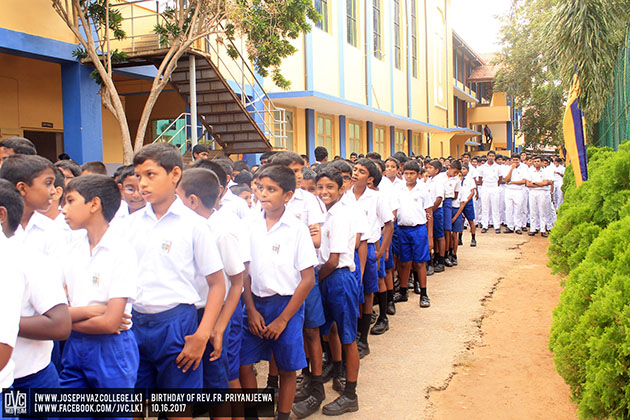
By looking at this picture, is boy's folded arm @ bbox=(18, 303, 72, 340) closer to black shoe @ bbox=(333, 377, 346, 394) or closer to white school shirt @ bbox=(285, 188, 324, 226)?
white school shirt @ bbox=(285, 188, 324, 226)

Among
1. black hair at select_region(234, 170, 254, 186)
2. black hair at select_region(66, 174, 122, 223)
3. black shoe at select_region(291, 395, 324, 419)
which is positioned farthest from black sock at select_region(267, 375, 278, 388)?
black hair at select_region(234, 170, 254, 186)

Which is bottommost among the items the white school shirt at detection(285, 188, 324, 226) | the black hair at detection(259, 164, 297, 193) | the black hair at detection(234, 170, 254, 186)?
the white school shirt at detection(285, 188, 324, 226)

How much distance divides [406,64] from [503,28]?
497 cm

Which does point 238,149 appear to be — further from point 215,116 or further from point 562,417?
point 562,417

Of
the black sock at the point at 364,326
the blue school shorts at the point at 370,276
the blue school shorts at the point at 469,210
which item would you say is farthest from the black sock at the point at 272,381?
the blue school shorts at the point at 469,210

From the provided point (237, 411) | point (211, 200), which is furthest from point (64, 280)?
point (237, 411)

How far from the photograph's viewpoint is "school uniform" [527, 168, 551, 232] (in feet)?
46.2

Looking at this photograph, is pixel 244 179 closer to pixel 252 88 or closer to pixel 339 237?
pixel 339 237

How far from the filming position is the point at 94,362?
2549 mm

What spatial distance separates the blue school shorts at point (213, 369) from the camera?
3.10 metres

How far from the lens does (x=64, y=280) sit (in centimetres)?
268

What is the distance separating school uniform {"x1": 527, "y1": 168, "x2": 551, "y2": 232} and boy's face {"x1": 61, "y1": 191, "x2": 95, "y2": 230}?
517 inches

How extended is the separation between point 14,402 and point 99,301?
1.82 feet

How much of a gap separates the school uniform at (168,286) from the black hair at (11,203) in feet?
2.53
